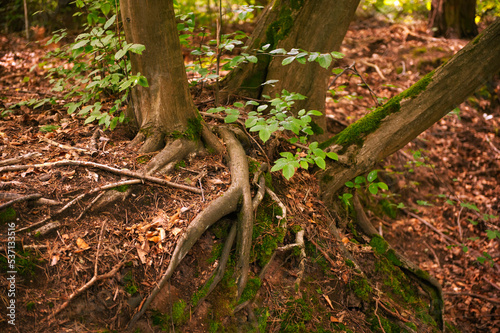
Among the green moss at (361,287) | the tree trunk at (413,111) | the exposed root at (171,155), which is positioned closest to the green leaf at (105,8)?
the exposed root at (171,155)

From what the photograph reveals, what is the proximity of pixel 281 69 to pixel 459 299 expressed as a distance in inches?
164

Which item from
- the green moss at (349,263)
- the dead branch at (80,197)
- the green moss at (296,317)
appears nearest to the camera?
the dead branch at (80,197)

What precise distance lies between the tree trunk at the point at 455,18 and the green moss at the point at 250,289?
912cm

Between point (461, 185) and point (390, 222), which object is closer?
point (390, 222)

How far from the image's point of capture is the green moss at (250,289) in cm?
258

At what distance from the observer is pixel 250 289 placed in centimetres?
263

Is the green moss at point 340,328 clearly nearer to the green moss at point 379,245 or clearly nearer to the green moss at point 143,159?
the green moss at point 379,245

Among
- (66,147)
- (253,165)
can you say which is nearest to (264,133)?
(253,165)

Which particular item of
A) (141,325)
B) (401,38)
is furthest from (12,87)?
(401,38)

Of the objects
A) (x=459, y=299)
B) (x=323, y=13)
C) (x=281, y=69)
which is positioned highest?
(x=323, y=13)

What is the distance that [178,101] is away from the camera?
309cm

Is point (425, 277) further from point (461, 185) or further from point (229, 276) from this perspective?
point (461, 185)

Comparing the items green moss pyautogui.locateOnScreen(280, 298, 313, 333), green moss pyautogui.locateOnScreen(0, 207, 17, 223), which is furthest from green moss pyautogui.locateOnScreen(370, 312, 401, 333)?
green moss pyautogui.locateOnScreen(0, 207, 17, 223)

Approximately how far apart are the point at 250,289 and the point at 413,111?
2.60 meters
